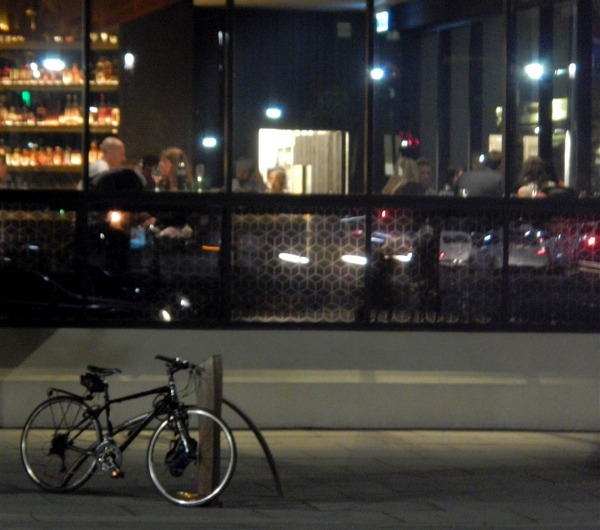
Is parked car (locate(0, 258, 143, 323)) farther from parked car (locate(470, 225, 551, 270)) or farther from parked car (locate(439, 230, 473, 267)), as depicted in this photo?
parked car (locate(470, 225, 551, 270))

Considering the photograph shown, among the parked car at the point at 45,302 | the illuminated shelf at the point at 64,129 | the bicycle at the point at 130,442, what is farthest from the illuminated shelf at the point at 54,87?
the bicycle at the point at 130,442

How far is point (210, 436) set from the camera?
804 cm

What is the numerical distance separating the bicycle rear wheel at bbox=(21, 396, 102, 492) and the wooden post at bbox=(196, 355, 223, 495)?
0.76 m

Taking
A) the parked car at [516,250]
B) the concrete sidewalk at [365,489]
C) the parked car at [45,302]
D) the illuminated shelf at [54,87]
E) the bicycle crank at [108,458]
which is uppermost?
the illuminated shelf at [54,87]

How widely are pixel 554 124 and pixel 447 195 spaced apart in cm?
115

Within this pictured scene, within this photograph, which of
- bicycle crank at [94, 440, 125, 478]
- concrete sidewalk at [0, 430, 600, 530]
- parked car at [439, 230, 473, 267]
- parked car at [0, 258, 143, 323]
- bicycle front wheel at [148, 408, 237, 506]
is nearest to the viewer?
concrete sidewalk at [0, 430, 600, 530]

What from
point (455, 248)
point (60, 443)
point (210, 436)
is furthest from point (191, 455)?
point (455, 248)

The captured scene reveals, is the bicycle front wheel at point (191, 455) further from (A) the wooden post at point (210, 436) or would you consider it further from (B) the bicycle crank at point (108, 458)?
(B) the bicycle crank at point (108, 458)

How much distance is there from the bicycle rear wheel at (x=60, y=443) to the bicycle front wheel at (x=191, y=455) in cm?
51

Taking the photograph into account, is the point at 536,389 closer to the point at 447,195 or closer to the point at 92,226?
the point at 447,195

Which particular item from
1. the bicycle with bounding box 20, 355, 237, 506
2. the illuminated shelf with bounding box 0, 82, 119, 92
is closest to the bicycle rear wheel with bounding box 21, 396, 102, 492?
the bicycle with bounding box 20, 355, 237, 506

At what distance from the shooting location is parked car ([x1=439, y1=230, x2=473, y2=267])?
36.6 ft

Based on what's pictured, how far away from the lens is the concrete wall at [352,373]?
10891 millimetres

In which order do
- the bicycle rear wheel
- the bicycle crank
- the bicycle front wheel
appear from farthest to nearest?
the bicycle rear wheel, the bicycle crank, the bicycle front wheel
